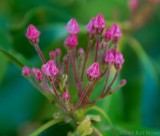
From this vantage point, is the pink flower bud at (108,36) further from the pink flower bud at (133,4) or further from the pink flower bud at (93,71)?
the pink flower bud at (133,4)

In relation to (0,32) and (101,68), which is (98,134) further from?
(0,32)

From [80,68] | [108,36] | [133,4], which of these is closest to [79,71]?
[80,68]

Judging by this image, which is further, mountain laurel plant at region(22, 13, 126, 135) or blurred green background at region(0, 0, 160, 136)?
blurred green background at region(0, 0, 160, 136)

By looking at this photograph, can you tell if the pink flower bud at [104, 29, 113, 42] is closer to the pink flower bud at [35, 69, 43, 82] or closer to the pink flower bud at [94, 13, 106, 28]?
the pink flower bud at [94, 13, 106, 28]

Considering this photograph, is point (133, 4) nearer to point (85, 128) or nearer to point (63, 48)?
point (63, 48)

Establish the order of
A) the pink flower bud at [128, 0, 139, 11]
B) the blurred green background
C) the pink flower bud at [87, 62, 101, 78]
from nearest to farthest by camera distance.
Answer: the pink flower bud at [87, 62, 101, 78] < the blurred green background < the pink flower bud at [128, 0, 139, 11]

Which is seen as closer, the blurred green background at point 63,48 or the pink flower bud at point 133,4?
the blurred green background at point 63,48

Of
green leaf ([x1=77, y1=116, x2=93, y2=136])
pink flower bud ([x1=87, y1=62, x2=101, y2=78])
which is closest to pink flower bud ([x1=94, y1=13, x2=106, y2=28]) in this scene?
pink flower bud ([x1=87, y1=62, x2=101, y2=78])

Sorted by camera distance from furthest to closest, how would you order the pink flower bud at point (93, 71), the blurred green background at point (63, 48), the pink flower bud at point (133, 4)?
the pink flower bud at point (133, 4)
the blurred green background at point (63, 48)
the pink flower bud at point (93, 71)

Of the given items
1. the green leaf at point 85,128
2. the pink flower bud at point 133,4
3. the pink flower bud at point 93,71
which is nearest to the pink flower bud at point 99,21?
the pink flower bud at point 93,71
